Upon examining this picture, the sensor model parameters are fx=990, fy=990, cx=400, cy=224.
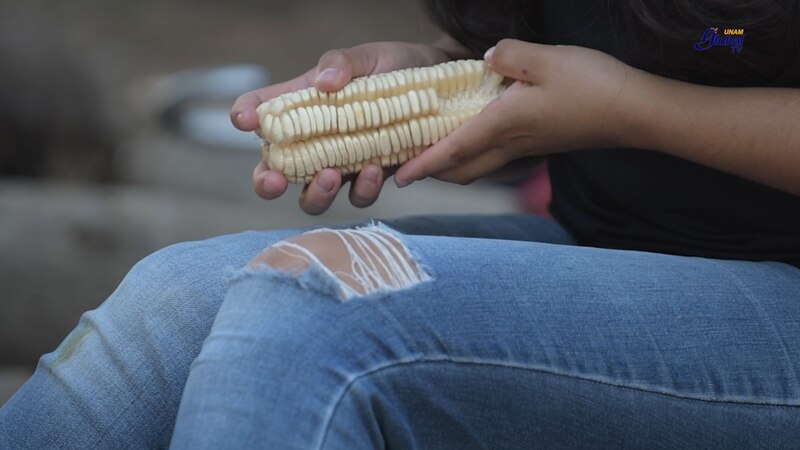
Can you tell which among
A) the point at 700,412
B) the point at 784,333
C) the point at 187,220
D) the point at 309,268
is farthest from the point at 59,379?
the point at 187,220

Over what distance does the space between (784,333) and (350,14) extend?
3.73m

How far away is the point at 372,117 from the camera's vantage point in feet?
4.40

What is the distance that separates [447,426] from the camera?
3.11 feet

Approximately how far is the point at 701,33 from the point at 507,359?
507 millimetres

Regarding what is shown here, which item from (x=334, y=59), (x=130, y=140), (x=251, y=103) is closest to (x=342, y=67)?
(x=334, y=59)

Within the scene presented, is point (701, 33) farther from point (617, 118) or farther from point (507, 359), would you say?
point (507, 359)

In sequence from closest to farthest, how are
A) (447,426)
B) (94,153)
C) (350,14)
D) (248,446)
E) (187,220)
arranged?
(248,446), (447,426), (187,220), (94,153), (350,14)

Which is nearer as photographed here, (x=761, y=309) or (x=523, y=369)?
(x=523, y=369)

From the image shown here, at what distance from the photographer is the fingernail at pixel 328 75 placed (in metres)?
1.33

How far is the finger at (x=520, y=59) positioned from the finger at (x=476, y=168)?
11 centimetres

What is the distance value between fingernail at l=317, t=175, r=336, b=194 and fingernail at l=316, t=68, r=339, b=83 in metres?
0.13

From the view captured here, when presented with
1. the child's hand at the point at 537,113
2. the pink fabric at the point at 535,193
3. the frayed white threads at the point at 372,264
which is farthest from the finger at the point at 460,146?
the pink fabric at the point at 535,193

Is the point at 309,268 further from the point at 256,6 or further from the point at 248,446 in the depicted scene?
the point at 256,6

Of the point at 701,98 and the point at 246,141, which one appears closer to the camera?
the point at 701,98
